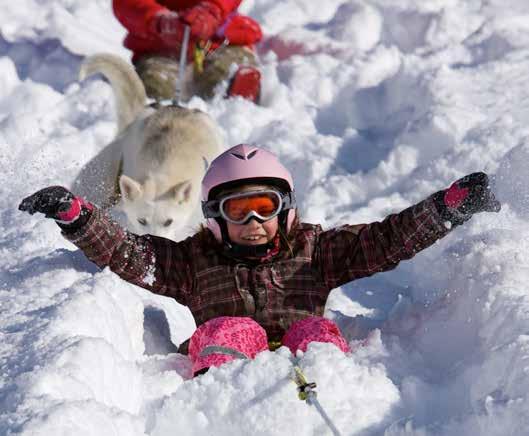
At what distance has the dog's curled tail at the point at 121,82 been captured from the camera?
4906 millimetres

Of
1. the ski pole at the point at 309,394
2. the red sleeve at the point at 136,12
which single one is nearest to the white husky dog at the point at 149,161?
the red sleeve at the point at 136,12

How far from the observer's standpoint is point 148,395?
2.37 metres

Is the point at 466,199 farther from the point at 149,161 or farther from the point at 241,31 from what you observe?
the point at 241,31

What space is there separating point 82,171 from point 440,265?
2204mm

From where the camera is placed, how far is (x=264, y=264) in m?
3.04

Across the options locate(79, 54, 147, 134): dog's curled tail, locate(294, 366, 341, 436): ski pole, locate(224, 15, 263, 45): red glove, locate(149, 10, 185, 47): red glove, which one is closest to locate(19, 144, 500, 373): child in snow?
locate(294, 366, 341, 436): ski pole

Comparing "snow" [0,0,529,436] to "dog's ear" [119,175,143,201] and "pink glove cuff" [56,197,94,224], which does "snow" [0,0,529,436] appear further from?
"dog's ear" [119,175,143,201]

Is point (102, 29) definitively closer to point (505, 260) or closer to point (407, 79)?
point (407, 79)

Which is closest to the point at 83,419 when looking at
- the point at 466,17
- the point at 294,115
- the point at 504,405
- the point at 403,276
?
the point at 504,405

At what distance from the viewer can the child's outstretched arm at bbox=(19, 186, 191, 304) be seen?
2820 millimetres

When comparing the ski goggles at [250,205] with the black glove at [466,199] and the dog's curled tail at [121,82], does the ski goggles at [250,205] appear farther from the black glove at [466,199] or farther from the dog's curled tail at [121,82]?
the dog's curled tail at [121,82]

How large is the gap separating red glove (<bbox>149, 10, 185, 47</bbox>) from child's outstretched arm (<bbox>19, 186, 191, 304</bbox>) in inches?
142

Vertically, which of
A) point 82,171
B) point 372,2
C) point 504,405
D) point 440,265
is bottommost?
point 82,171

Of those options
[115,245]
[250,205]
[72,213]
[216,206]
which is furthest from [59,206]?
[250,205]
